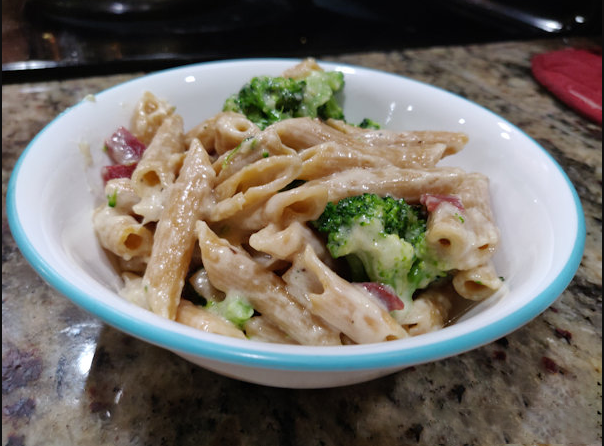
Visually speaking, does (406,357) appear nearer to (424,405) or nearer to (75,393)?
(424,405)

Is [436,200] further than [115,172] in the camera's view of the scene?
No

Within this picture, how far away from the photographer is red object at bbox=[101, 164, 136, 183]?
132cm

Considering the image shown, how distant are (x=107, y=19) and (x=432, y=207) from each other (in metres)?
2.35

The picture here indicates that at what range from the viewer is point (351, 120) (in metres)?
1.64

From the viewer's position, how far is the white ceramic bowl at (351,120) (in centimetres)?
75

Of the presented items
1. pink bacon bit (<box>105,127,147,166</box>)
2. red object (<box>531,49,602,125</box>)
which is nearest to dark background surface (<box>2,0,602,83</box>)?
red object (<box>531,49,602,125</box>)

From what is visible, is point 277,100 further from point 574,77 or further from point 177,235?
point 574,77

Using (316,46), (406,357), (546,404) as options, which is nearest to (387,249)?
(406,357)

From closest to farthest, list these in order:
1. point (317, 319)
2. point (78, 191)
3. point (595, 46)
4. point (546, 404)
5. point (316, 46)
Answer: point (317, 319), point (546, 404), point (78, 191), point (316, 46), point (595, 46)

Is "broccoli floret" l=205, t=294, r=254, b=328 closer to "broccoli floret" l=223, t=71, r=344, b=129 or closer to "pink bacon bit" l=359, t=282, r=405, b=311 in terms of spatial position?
"pink bacon bit" l=359, t=282, r=405, b=311

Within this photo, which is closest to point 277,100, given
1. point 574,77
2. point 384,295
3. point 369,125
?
point 369,125

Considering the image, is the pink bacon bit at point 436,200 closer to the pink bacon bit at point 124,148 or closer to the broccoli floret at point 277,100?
the broccoli floret at point 277,100

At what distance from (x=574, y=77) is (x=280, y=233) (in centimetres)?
210

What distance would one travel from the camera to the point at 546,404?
1101 millimetres
